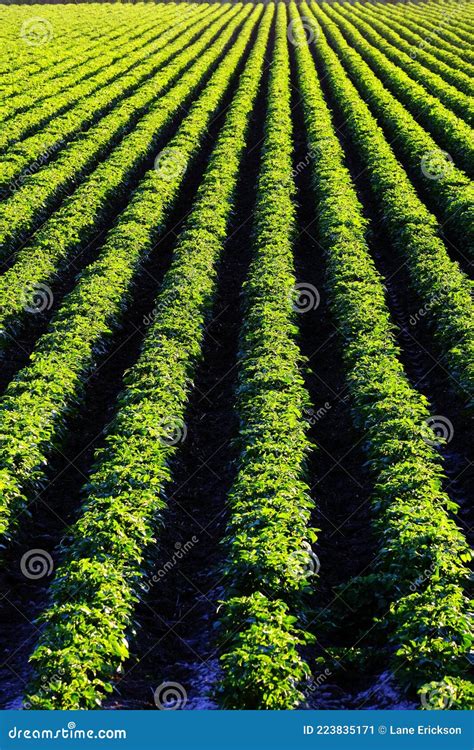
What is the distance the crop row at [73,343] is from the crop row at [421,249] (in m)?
6.44

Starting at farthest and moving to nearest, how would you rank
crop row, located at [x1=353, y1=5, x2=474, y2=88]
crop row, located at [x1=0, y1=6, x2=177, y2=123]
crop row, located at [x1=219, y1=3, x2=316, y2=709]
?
crop row, located at [x1=353, y1=5, x2=474, y2=88] < crop row, located at [x1=0, y1=6, x2=177, y2=123] < crop row, located at [x1=219, y1=3, x2=316, y2=709]

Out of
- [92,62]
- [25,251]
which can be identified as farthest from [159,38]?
[25,251]

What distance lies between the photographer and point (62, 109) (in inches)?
1292

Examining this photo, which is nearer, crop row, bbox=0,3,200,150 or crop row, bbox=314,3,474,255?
crop row, bbox=314,3,474,255

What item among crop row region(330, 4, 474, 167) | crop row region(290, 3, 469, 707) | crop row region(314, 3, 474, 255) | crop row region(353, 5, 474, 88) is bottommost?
crop row region(290, 3, 469, 707)

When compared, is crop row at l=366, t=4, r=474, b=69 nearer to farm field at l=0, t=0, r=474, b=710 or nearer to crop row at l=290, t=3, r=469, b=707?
farm field at l=0, t=0, r=474, b=710

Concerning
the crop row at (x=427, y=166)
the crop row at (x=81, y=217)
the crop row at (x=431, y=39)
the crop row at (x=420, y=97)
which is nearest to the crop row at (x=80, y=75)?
the crop row at (x=81, y=217)

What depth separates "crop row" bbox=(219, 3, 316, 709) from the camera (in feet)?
24.2

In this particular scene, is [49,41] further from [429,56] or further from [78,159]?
[78,159]

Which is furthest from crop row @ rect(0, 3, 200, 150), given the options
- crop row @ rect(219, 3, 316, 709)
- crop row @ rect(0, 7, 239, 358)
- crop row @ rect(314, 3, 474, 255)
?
crop row @ rect(219, 3, 316, 709)

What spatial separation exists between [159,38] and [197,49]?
5120 mm

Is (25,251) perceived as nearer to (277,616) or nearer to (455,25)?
(277,616)

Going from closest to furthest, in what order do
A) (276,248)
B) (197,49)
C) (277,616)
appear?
(277,616)
(276,248)
(197,49)

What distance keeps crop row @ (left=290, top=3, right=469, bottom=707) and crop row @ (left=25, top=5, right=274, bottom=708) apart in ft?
9.85
